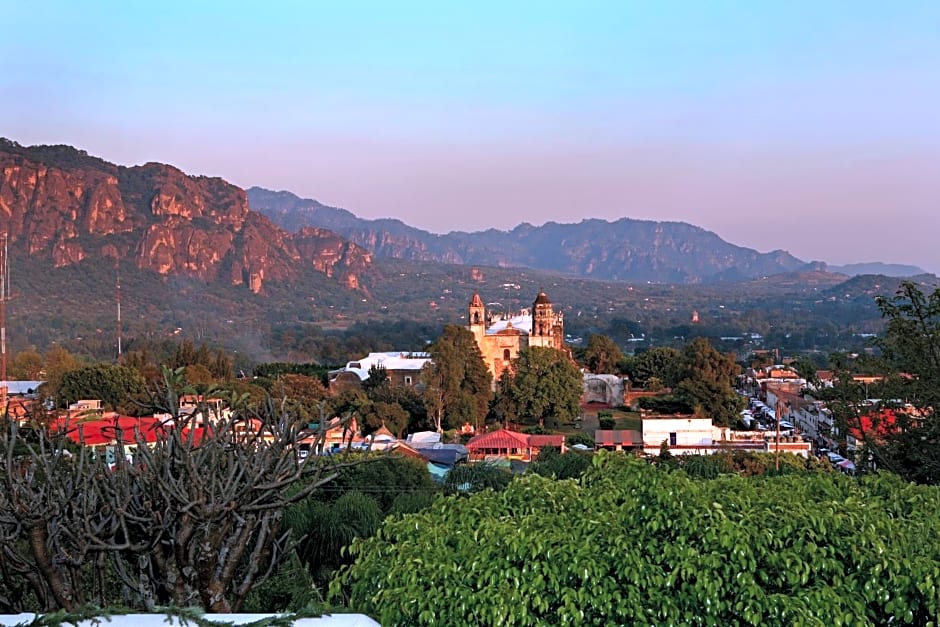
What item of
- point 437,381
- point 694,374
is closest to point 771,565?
point 437,381

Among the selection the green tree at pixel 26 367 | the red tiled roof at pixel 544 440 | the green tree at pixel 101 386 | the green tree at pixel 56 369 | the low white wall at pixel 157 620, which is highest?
the low white wall at pixel 157 620

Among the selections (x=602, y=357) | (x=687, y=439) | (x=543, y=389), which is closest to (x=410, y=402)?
(x=543, y=389)

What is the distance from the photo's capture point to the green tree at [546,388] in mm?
28062

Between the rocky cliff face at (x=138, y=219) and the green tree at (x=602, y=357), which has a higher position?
the rocky cliff face at (x=138, y=219)

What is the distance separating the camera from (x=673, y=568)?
13.5 ft

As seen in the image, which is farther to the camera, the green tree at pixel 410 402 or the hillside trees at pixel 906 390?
the green tree at pixel 410 402

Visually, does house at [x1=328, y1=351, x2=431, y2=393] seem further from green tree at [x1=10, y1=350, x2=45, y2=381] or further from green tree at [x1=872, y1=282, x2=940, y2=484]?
green tree at [x1=872, y1=282, x2=940, y2=484]

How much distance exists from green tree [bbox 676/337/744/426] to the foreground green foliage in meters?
23.6

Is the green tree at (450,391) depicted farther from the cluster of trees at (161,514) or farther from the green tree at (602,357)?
the cluster of trees at (161,514)

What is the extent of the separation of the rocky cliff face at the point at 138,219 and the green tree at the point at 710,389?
244 feet

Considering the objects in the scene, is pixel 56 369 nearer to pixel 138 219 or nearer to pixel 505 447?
pixel 505 447

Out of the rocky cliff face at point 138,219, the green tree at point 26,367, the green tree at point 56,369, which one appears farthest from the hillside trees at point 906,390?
the rocky cliff face at point 138,219

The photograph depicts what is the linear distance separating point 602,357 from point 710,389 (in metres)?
14.5

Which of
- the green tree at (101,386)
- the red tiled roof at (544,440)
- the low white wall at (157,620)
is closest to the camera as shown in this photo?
the low white wall at (157,620)
